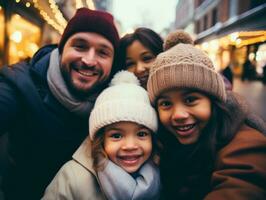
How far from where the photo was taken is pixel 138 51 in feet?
10.0

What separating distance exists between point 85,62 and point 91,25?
1.22 feet

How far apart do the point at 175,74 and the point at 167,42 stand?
1308 millimetres

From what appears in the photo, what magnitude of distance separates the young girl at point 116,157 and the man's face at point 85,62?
0.91ft

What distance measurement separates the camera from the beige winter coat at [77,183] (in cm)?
196

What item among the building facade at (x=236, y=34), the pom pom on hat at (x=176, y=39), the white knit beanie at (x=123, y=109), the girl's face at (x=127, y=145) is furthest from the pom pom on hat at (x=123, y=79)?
the building facade at (x=236, y=34)

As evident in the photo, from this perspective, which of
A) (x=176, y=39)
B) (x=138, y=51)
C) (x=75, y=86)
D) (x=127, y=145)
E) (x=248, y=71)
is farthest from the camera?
(x=248, y=71)

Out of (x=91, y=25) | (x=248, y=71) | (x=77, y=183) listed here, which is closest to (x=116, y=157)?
(x=77, y=183)


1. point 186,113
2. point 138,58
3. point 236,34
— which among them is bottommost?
point 186,113

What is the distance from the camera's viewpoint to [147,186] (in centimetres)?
198

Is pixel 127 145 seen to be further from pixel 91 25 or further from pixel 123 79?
pixel 91 25

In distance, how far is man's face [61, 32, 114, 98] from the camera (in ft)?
8.07

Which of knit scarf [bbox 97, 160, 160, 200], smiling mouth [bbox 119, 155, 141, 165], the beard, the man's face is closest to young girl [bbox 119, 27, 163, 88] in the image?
the man's face

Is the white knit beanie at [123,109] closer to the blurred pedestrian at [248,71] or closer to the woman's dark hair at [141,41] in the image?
the woman's dark hair at [141,41]

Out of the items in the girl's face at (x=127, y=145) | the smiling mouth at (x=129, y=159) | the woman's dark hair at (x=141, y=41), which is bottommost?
the smiling mouth at (x=129, y=159)
